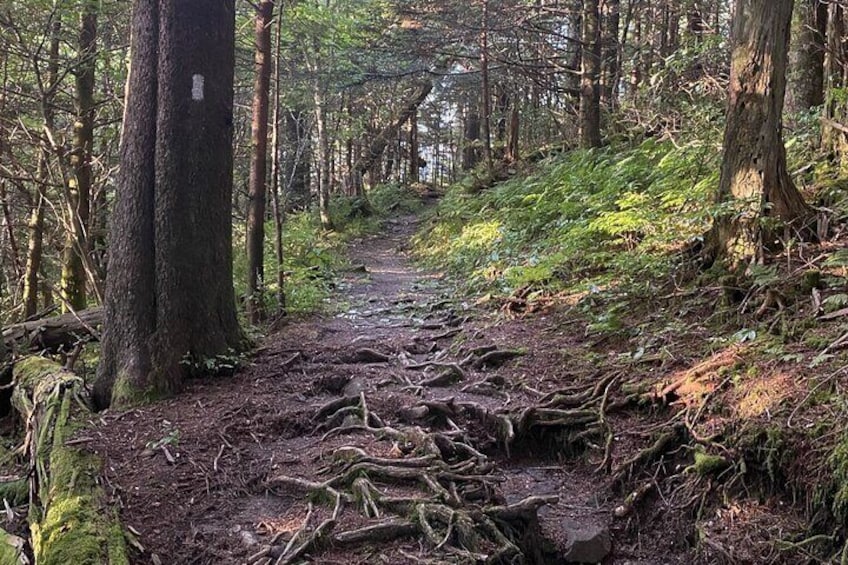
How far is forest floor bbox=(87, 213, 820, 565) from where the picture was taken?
142 inches

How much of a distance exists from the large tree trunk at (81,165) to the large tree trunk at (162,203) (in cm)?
439

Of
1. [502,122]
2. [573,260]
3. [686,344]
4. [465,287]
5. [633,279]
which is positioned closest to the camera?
[686,344]

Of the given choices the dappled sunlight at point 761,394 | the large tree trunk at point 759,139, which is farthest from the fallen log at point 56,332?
the large tree trunk at point 759,139

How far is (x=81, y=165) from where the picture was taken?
10.1m

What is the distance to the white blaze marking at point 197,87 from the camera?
6.21 meters

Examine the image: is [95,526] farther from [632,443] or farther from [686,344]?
[686,344]

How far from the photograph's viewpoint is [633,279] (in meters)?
7.41

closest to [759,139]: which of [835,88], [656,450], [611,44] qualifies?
[835,88]

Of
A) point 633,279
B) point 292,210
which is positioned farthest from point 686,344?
point 292,210

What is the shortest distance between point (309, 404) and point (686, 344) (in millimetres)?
3415

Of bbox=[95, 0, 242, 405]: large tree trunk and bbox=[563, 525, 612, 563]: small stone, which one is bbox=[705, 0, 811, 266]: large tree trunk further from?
bbox=[95, 0, 242, 405]: large tree trunk

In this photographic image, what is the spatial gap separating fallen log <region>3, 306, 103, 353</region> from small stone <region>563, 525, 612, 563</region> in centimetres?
641

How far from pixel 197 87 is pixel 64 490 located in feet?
13.5

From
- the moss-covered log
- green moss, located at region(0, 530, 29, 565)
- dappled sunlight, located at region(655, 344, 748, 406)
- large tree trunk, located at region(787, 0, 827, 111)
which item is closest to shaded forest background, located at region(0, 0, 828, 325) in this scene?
large tree trunk, located at region(787, 0, 827, 111)
